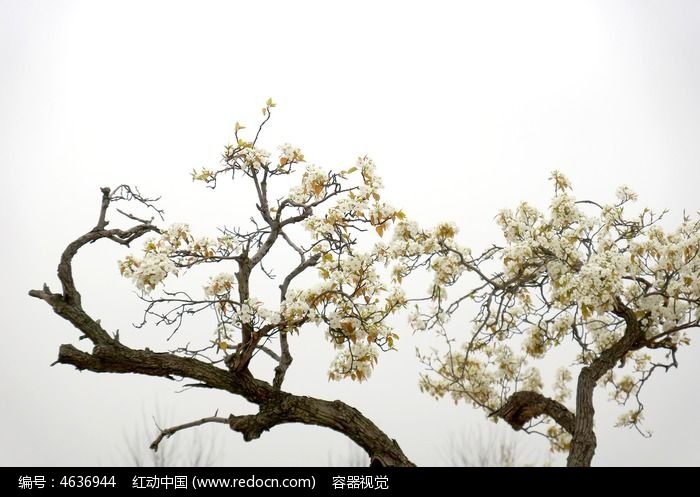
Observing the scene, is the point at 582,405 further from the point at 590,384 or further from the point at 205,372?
the point at 205,372

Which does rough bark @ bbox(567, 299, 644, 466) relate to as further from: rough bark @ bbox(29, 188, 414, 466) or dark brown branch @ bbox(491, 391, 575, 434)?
rough bark @ bbox(29, 188, 414, 466)

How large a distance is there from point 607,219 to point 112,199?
10.3 ft

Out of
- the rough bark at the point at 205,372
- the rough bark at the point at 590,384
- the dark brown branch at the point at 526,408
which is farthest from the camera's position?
the dark brown branch at the point at 526,408

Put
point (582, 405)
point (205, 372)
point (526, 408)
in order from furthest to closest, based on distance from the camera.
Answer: point (526, 408), point (582, 405), point (205, 372)

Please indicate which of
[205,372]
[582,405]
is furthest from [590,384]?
[205,372]

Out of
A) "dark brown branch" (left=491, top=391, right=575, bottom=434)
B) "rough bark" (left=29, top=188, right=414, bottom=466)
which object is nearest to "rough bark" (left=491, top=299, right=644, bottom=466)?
"dark brown branch" (left=491, top=391, right=575, bottom=434)

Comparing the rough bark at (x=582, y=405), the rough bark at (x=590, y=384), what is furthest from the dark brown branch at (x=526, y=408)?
the rough bark at (x=590, y=384)

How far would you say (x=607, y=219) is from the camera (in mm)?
5117

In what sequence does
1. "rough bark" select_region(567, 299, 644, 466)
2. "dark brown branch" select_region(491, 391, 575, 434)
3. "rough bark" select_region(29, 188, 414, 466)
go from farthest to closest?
1. "dark brown branch" select_region(491, 391, 575, 434)
2. "rough bark" select_region(567, 299, 644, 466)
3. "rough bark" select_region(29, 188, 414, 466)

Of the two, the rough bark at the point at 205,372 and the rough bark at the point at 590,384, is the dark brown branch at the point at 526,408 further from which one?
the rough bark at the point at 205,372

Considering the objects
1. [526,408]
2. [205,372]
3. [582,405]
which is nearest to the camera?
[205,372]

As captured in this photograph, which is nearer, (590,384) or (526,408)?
(590,384)

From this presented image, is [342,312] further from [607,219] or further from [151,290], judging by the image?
[607,219]
